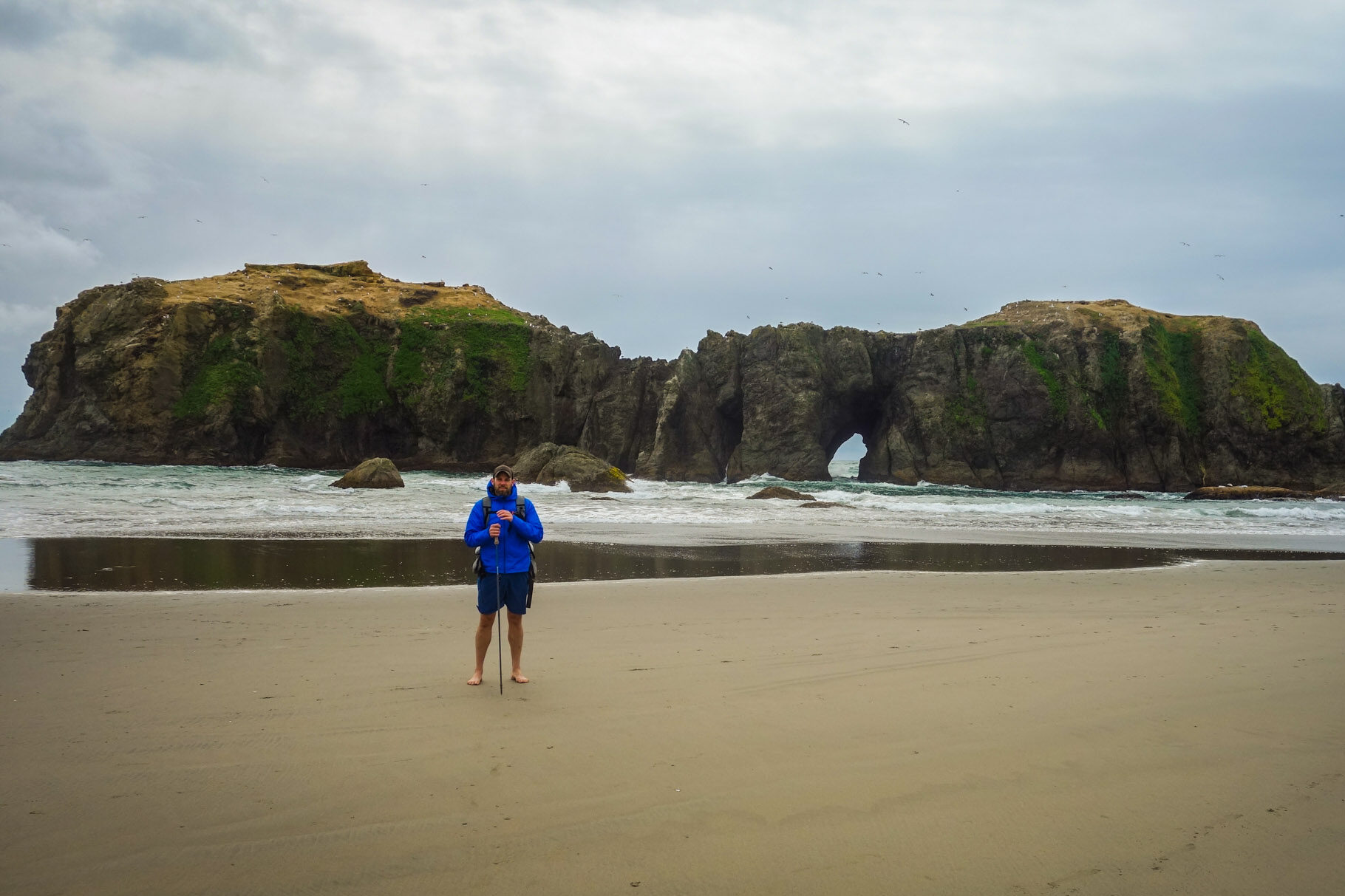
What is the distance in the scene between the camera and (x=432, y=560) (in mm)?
13297

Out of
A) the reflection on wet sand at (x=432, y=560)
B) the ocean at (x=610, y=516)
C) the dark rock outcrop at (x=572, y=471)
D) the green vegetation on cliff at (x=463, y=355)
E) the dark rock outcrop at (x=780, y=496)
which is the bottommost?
the reflection on wet sand at (x=432, y=560)

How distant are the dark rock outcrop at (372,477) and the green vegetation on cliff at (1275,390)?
5497cm

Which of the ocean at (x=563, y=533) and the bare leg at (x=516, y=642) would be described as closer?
the bare leg at (x=516, y=642)

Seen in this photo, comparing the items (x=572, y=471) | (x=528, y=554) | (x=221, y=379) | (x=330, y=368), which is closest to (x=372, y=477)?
(x=572, y=471)

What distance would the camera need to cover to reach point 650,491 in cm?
3928

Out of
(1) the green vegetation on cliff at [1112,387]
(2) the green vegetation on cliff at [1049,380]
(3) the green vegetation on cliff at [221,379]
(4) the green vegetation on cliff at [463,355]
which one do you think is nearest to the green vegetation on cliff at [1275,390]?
(1) the green vegetation on cliff at [1112,387]

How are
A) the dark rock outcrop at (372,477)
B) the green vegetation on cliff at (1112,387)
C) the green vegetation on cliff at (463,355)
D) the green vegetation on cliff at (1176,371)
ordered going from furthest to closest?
1. the green vegetation on cliff at (463,355)
2. the green vegetation on cliff at (1112,387)
3. the green vegetation on cliff at (1176,371)
4. the dark rock outcrop at (372,477)

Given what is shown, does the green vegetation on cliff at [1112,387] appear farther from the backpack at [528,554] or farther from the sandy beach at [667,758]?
the backpack at [528,554]

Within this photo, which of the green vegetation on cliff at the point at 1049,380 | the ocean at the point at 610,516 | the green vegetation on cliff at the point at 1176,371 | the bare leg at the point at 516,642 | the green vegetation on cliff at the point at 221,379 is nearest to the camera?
the bare leg at the point at 516,642

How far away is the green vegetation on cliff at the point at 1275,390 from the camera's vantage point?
174 feet

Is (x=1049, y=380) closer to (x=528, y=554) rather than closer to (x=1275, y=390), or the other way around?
(x=1275, y=390)

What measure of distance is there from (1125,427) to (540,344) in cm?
4435

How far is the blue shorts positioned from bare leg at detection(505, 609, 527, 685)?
52 millimetres

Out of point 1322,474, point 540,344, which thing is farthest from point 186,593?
point 1322,474
